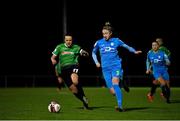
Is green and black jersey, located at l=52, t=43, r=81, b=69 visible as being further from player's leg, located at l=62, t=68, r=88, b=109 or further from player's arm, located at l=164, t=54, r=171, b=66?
player's arm, located at l=164, t=54, r=171, b=66

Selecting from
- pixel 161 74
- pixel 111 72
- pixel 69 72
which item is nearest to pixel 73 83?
pixel 69 72

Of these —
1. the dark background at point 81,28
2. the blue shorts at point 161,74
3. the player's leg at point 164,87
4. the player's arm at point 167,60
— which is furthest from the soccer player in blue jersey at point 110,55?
the dark background at point 81,28

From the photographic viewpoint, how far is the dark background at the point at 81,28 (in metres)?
50.3

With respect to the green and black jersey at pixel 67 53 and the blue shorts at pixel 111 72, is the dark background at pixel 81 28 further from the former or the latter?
the blue shorts at pixel 111 72

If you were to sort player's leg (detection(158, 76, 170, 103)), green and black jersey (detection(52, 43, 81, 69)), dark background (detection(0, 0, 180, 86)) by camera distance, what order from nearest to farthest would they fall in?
1. green and black jersey (detection(52, 43, 81, 69))
2. player's leg (detection(158, 76, 170, 103))
3. dark background (detection(0, 0, 180, 86))

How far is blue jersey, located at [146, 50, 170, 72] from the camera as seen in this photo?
21.1 metres

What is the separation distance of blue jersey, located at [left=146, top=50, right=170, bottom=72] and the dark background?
27960 millimetres

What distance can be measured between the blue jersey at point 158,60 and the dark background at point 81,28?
28.0 m

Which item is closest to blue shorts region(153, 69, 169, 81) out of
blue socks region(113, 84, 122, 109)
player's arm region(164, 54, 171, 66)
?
player's arm region(164, 54, 171, 66)

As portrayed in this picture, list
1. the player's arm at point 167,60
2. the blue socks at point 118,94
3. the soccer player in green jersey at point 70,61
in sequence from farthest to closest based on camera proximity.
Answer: the player's arm at point 167,60, the soccer player in green jersey at point 70,61, the blue socks at point 118,94

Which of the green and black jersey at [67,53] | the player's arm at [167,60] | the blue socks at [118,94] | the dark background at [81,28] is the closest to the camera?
the blue socks at [118,94]

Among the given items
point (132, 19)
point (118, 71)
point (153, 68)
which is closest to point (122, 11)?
point (132, 19)

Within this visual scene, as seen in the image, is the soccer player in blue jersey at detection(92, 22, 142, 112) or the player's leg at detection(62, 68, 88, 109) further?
the player's leg at detection(62, 68, 88, 109)

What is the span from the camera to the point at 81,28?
174ft
